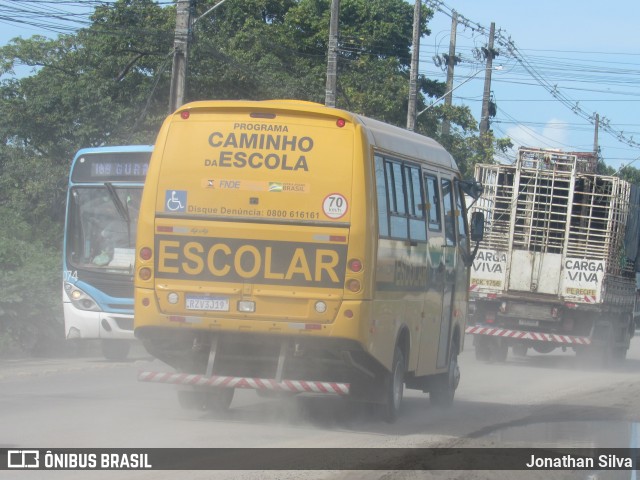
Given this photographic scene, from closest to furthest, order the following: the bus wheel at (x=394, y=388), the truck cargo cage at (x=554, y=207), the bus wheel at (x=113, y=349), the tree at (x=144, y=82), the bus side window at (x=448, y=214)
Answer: the bus wheel at (x=394, y=388) < the bus side window at (x=448, y=214) < the bus wheel at (x=113, y=349) < the truck cargo cage at (x=554, y=207) < the tree at (x=144, y=82)

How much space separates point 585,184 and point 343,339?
13.7m

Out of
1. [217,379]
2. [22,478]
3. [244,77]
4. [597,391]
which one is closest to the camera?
[22,478]

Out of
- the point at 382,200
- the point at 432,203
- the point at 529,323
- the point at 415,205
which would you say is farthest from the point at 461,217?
the point at 529,323

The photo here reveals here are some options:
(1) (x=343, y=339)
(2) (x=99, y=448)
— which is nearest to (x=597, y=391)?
(1) (x=343, y=339)

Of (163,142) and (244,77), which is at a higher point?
(244,77)

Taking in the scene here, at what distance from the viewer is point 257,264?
1016cm

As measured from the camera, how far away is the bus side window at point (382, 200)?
10430mm

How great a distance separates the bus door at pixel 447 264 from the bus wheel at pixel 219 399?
116 inches

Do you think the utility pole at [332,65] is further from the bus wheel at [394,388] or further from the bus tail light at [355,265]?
the bus tail light at [355,265]

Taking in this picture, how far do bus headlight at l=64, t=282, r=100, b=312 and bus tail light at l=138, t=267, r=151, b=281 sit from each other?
685 centimetres

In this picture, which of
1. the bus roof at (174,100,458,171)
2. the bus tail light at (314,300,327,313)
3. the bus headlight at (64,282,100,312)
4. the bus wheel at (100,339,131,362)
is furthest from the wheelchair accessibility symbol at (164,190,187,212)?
the bus wheel at (100,339,131,362)

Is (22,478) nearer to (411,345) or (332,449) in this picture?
(332,449)

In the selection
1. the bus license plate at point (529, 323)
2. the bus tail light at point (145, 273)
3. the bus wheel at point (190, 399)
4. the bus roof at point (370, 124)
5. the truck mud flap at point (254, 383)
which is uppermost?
the bus roof at point (370, 124)

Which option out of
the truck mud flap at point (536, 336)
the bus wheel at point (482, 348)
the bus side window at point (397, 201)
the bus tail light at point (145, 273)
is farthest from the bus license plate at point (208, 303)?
the bus wheel at point (482, 348)
